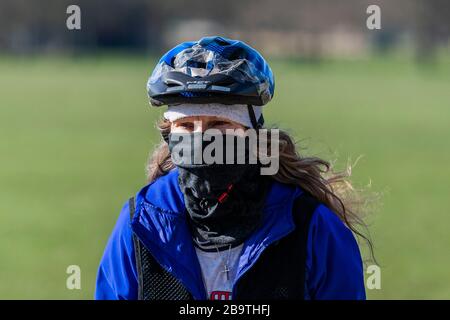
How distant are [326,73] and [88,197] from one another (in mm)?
42231

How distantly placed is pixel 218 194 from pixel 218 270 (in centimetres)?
26

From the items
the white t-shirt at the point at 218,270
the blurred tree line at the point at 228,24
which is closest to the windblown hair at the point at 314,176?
the white t-shirt at the point at 218,270

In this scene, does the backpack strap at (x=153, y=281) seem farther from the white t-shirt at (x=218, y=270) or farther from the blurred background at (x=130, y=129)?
the blurred background at (x=130, y=129)

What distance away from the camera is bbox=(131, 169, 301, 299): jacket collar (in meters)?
3.34

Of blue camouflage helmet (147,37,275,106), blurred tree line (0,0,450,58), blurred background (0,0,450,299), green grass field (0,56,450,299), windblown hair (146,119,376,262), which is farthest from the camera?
blurred tree line (0,0,450,58)

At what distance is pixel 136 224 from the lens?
11.1 feet

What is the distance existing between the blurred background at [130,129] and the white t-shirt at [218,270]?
70cm

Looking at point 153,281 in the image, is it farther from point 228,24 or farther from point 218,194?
point 228,24

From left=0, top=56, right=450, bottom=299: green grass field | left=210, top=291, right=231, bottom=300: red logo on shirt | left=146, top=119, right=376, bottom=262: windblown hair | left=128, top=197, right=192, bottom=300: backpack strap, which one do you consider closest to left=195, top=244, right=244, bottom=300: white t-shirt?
left=210, top=291, right=231, bottom=300: red logo on shirt

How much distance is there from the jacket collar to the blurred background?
59 cm

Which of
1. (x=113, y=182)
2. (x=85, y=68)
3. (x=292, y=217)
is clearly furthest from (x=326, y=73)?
(x=292, y=217)

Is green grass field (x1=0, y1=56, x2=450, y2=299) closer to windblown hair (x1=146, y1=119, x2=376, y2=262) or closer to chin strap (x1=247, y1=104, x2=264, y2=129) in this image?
windblown hair (x1=146, y1=119, x2=376, y2=262)

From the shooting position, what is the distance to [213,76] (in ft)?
10.8
